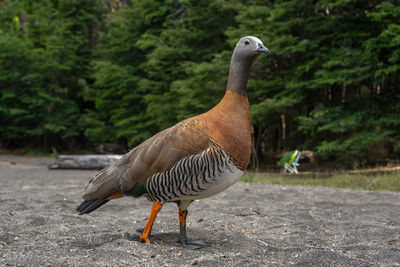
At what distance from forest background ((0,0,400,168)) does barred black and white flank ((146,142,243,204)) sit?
7.06 m

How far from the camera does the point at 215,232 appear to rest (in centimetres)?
399

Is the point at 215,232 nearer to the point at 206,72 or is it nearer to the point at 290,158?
the point at 290,158

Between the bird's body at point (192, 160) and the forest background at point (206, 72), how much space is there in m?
6.75

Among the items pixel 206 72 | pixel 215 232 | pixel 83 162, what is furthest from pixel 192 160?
pixel 83 162

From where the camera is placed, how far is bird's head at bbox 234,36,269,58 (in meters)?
3.25

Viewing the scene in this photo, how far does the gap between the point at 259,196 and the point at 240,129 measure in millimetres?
3384

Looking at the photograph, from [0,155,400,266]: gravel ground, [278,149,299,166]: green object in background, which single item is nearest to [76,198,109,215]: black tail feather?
[0,155,400,266]: gravel ground

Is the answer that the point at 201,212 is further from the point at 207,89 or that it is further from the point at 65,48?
the point at 65,48

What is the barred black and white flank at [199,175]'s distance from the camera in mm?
2998

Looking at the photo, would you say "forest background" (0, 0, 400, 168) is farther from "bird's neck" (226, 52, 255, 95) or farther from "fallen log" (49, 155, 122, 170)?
"bird's neck" (226, 52, 255, 95)

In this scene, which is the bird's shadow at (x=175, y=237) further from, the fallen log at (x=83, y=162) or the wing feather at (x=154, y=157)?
the fallen log at (x=83, y=162)

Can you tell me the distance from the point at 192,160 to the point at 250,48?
1.06 m

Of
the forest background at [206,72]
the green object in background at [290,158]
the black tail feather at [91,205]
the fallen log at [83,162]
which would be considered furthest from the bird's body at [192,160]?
the fallen log at [83,162]

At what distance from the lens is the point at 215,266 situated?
2.87 m
